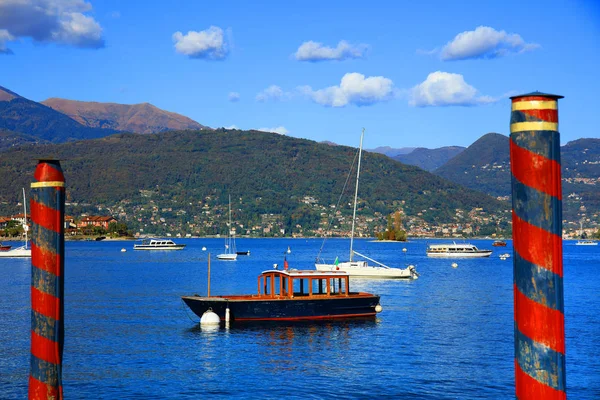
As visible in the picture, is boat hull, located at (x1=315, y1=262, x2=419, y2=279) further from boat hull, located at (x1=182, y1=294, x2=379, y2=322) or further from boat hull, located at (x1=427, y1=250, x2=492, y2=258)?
boat hull, located at (x1=427, y1=250, x2=492, y2=258)

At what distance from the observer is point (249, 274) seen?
108125 mm

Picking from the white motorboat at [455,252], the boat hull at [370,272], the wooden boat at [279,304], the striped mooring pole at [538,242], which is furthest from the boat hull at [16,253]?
the striped mooring pole at [538,242]

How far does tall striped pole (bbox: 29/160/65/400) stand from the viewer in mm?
11422

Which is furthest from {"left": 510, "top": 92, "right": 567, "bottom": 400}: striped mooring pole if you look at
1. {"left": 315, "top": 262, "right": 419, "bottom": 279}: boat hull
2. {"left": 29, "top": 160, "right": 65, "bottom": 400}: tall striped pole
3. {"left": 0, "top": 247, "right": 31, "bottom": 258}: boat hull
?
{"left": 0, "top": 247, "right": 31, "bottom": 258}: boat hull

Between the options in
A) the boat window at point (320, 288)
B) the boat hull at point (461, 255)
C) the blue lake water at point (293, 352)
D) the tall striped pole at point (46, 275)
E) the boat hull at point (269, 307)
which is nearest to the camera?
the tall striped pole at point (46, 275)

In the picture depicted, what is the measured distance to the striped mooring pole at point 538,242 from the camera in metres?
6.58

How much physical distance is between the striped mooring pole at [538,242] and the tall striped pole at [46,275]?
716cm

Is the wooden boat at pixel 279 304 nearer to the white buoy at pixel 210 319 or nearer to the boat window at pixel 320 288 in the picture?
the white buoy at pixel 210 319

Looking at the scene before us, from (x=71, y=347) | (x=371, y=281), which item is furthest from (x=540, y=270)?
(x=371, y=281)

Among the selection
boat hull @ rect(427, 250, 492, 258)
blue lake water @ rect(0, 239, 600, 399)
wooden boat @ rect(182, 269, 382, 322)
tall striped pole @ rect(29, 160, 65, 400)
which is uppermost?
tall striped pole @ rect(29, 160, 65, 400)

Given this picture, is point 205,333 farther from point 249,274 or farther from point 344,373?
point 249,274

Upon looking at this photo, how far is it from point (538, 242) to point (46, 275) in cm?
769

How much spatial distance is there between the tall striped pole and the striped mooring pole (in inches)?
282

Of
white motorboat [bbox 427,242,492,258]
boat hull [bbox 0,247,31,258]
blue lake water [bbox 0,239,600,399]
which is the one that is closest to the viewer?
blue lake water [bbox 0,239,600,399]
